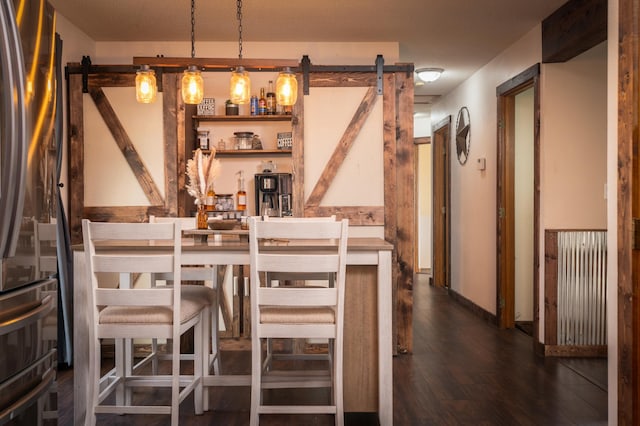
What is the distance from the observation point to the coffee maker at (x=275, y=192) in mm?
5031

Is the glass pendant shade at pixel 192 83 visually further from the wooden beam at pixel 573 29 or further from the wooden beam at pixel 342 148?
the wooden beam at pixel 573 29

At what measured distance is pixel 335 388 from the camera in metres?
2.50

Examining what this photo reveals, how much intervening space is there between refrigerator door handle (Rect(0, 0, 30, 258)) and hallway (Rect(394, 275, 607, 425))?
2.26m

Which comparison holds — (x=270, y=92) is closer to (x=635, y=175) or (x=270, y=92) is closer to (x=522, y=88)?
(x=522, y=88)

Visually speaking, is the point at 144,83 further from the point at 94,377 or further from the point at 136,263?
the point at 94,377

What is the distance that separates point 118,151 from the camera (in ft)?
14.6

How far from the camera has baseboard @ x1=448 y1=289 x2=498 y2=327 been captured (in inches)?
212

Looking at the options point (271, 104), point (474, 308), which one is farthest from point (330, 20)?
point (474, 308)

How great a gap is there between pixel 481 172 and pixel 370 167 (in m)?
1.88

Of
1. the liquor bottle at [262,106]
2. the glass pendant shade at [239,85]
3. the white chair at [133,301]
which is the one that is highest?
the liquor bottle at [262,106]

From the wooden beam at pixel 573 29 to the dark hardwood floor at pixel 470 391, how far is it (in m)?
2.27

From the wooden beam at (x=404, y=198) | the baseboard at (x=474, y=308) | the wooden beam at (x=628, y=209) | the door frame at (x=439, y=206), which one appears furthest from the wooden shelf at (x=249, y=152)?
the door frame at (x=439, y=206)

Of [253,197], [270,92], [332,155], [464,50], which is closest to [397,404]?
[332,155]

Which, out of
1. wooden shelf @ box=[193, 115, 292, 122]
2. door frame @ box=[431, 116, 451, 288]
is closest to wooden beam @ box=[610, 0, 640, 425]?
wooden shelf @ box=[193, 115, 292, 122]
